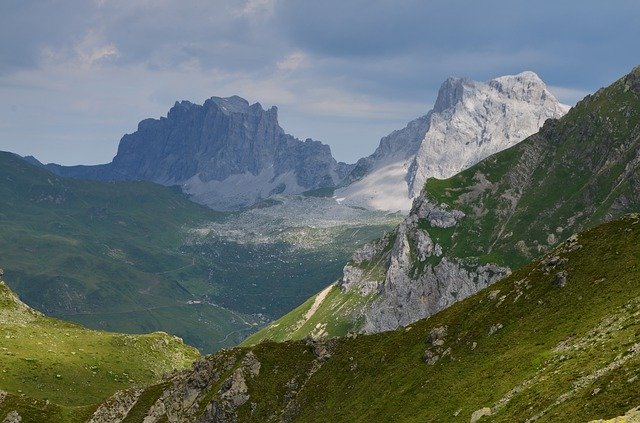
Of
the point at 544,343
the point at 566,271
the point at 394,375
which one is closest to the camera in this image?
the point at 544,343

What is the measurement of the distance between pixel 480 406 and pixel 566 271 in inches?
1294

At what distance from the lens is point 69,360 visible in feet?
543

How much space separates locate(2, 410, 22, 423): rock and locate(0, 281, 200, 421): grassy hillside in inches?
95.3

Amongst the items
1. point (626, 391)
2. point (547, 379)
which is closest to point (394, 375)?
point (547, 379)

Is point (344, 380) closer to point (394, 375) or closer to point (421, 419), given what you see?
point (394, 375)

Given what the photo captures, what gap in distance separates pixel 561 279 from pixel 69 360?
136 m

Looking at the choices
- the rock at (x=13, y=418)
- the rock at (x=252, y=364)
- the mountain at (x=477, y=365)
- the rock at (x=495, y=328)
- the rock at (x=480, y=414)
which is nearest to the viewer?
the mountain at (x=477, y=365)

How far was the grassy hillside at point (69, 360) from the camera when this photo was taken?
14762cm

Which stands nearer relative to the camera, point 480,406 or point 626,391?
point 626,391

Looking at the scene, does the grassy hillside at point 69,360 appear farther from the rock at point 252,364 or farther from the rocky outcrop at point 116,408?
the rock at point 252,364

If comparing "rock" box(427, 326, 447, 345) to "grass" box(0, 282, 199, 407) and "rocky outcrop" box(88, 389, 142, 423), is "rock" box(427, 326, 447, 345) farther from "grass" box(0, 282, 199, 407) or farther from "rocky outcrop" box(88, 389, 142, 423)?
"grass" box(0, 282, 199, 407)

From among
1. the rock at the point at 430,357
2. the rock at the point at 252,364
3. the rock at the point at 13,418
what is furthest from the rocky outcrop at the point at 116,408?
the rock at the point at 430,357

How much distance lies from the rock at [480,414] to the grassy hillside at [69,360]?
97878mm

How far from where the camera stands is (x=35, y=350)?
16275 centimetres
